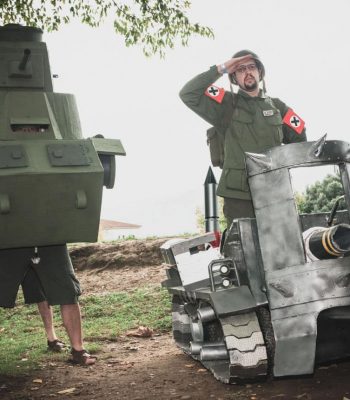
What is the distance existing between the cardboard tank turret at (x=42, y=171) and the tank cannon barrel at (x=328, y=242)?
1601 mm

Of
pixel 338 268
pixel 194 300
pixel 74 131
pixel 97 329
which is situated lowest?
pixel 97 329

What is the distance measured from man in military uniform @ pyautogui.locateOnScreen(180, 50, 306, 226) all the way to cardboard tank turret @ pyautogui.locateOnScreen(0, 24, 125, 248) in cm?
81

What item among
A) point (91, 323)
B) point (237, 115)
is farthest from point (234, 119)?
point (91, 323)

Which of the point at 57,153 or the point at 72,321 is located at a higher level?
the point at 57,153

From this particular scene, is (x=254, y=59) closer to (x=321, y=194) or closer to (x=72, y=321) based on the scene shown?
(x=72, y=321)

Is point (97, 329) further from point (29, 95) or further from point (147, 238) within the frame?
point (147, 238)

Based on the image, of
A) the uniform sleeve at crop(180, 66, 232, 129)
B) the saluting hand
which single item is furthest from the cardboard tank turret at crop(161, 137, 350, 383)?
the saluting hand

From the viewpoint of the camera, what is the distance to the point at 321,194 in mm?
13430

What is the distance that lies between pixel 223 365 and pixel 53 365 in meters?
1.74

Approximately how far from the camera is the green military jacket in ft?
17.4

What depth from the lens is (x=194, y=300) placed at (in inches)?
192

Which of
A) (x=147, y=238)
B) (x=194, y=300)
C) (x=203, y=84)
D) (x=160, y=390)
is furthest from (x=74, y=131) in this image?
(x=147, y=238)

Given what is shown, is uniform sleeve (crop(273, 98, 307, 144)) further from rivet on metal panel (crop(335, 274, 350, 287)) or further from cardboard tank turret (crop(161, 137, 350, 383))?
rivet on metal panel (crop(335, 274, 350, 287))

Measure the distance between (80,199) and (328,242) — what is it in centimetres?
180
